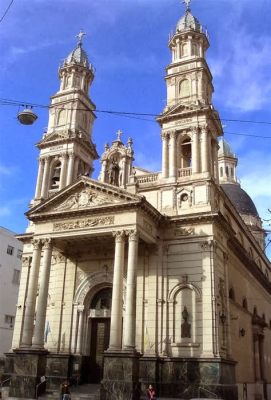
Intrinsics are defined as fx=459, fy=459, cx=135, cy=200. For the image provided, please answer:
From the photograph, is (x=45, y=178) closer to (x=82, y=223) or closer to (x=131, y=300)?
(x=82, y=223)

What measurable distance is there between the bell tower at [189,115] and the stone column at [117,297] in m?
6.52

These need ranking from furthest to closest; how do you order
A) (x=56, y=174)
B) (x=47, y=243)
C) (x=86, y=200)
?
1. (x=56, y=174)
2. (x=47, y=243)
3. (x=86, y=200)

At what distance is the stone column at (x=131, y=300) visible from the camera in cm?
2436

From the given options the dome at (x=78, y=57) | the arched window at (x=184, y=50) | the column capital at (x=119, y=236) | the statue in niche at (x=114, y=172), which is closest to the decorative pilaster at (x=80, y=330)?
the column capital at (x=119, y=236)

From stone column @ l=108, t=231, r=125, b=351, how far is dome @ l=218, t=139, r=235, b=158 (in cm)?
4390

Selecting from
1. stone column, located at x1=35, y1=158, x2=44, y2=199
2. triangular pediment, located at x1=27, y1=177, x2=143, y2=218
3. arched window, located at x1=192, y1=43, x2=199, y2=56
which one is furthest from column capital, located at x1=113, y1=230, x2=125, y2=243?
arched window, located at x1=192, y1=43, x2=199, y2=56

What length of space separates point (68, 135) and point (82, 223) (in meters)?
11.1

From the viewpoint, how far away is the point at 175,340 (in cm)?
A: 2667

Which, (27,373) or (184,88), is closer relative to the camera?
(27,373)

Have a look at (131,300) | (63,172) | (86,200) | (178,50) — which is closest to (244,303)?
(131,300)

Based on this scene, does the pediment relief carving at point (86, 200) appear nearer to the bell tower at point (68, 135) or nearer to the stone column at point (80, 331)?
the bell tower at point (68, 135)

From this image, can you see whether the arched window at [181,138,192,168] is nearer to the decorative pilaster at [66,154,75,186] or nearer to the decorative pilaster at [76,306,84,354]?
the decorative pilaster at [66,154,75,186]

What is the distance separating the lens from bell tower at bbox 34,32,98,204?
1443 inches

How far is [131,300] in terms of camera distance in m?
25.2
